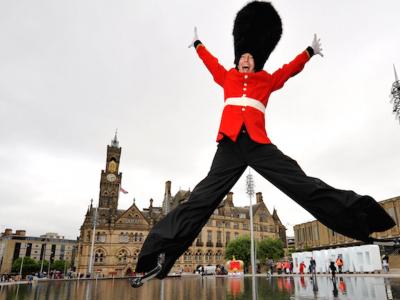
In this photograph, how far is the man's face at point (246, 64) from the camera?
4242mm

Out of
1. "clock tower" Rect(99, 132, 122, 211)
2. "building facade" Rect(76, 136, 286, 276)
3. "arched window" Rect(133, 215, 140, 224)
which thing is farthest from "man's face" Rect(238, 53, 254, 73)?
"clock tower" Rect(99, 132, 122, 211)

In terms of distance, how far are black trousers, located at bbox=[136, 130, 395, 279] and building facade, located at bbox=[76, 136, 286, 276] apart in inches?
1664

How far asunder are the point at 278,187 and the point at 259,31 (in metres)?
2.29

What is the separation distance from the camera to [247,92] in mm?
4031

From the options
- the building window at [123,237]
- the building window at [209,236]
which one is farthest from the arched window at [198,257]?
the building window at [123,237]

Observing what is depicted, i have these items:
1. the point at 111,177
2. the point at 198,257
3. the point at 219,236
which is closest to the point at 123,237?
the point at 111,177

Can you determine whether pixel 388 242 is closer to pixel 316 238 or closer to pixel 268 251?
pixel 316 238

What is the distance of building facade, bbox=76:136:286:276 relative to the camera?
53.1m

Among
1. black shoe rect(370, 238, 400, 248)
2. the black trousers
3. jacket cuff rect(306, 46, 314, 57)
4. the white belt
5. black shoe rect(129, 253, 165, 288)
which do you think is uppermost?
jacket cuff rect(306, 46, 314, 57)

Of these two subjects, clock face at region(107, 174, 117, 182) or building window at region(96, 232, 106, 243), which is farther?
clock face at region(107, 174, 117, 182)

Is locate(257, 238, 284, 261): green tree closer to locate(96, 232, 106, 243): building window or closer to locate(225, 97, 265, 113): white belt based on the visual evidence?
locate(96, 232, 106, 243): building window

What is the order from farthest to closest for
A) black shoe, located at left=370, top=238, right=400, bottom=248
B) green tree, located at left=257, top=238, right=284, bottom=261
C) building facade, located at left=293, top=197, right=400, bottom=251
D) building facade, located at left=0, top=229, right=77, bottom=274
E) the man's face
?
building facade, located at left=0, top=229, right=77, bottom=274
green tree, located at left=257, top=238, right=284, bottom=261
building facade, located at left=293, top=197, right=400, bottom=251
the man's face
black shoe, located at left=370, top=238, right=400, bottom=248

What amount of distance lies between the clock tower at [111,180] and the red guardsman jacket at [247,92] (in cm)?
5693

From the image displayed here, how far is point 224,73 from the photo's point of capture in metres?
4.46
